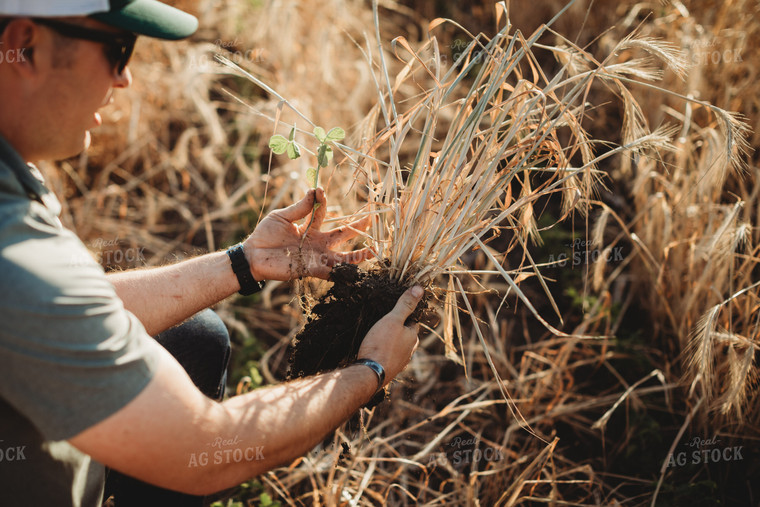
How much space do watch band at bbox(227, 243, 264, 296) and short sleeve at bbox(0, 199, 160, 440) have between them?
2.04 feet

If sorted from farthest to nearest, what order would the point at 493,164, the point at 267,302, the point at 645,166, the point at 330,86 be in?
the point at 330,86
the point at 267,302
the point at 645,166
the point at 493,164

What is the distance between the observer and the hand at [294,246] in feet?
4.86

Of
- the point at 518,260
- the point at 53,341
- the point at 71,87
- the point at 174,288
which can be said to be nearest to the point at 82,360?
the point at 53,341

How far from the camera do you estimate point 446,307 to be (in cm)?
152

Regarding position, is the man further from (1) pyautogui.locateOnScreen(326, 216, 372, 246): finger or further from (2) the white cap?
(1) pyautogui.locateOnScreen(326, 216, 372, 246): finger

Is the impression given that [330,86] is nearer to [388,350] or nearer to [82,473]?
[388,350]

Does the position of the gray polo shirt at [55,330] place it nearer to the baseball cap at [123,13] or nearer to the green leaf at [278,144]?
the baseball cap at [123,13]

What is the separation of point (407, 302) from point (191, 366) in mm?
654

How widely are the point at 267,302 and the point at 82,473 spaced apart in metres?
1.28

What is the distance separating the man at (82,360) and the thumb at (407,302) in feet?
0.44

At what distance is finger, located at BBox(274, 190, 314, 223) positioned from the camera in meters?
1.46

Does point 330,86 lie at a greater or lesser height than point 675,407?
greater

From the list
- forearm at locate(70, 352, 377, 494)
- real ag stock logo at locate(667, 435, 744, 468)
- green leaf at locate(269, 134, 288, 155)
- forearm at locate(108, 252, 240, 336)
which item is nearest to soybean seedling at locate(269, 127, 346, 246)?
green leaf at locate(269, 134, 288, 155)

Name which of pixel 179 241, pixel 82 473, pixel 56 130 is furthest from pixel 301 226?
pixel 179 241
